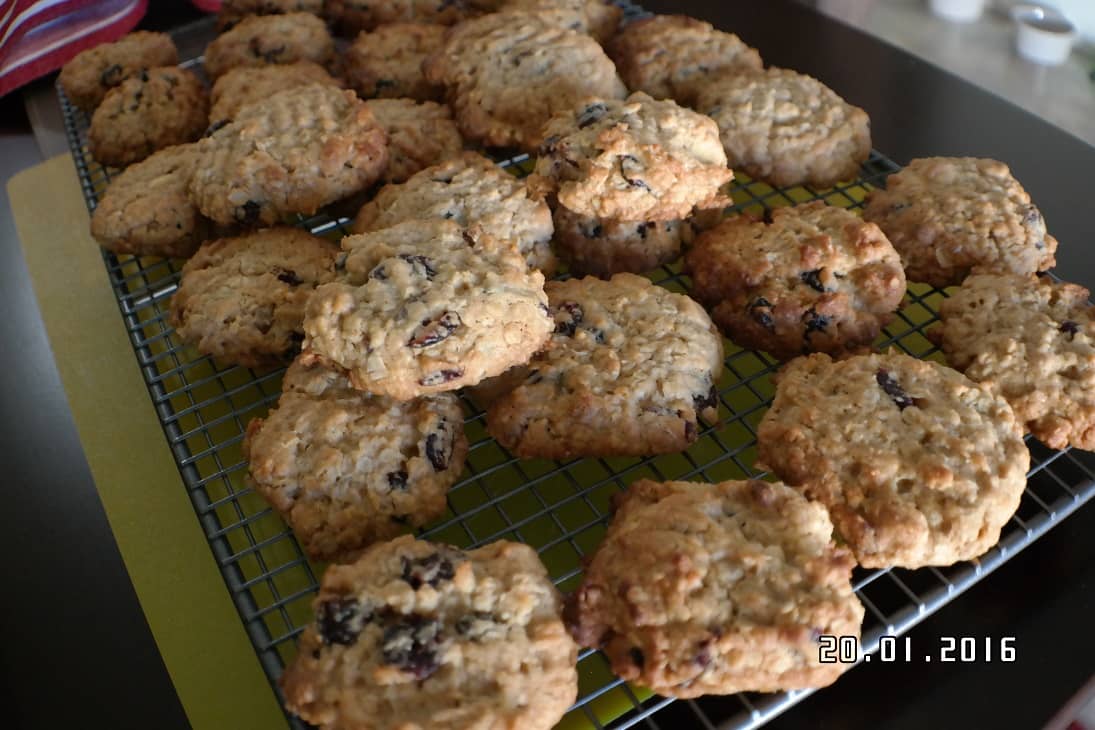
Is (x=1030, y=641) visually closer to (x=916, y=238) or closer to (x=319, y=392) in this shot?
(x=916, y=238)

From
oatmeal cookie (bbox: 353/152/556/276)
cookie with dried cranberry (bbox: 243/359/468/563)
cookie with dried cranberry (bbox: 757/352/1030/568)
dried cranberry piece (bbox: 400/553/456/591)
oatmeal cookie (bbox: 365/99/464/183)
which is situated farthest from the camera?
oatmeal cookie (bbox: 365/99/464/183)

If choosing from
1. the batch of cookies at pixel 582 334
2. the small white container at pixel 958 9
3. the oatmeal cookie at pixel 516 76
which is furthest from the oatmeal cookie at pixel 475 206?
the small white container at pixel 958 9

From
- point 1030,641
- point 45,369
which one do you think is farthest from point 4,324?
point 1030,641

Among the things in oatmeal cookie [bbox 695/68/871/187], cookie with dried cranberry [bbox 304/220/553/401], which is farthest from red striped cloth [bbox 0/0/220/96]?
oatmeal cookie [bbox 695/68/871/187]

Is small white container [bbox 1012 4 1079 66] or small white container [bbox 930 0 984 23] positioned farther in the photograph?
small white container [bbox 930 0 984 23]

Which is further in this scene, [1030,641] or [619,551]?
[1030,641]

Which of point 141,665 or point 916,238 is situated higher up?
point 916,238

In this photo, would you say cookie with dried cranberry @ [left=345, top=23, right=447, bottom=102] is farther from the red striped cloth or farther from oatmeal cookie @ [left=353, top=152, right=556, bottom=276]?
the red striped cloth
